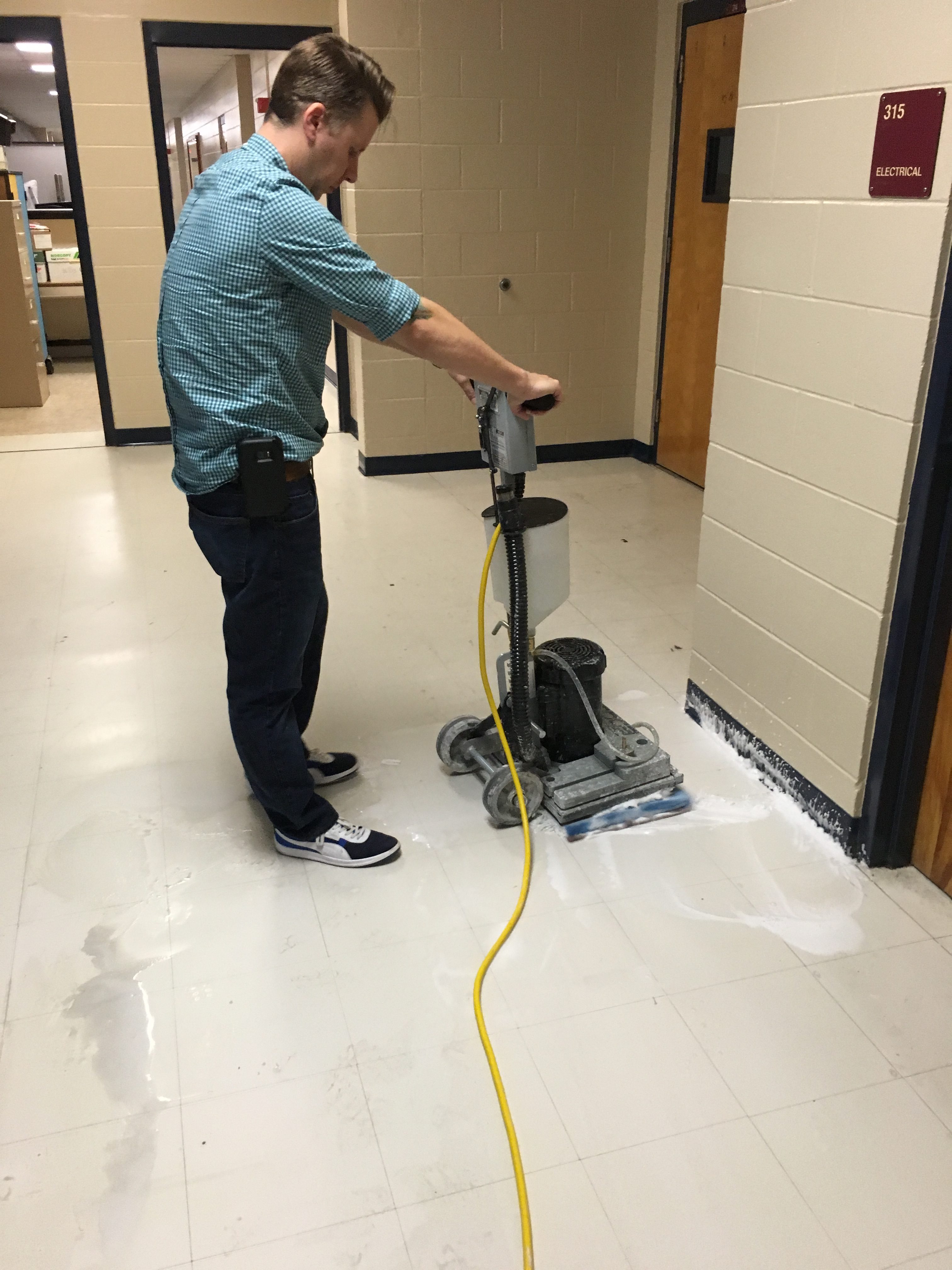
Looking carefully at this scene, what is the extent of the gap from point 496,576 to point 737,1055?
44.1 inches

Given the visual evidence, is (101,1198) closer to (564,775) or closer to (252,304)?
(564,775)

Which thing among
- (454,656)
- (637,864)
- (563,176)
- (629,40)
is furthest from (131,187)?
(637,864)

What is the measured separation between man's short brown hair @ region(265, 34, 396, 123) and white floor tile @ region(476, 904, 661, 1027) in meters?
1.64

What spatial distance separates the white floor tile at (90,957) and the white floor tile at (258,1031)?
4.4 inches

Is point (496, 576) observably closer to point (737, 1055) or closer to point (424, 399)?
point (737, 1055)

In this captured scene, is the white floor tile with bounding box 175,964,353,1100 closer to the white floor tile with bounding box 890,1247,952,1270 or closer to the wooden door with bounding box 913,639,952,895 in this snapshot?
the white floor tile with bounding box 890,1247,952,1270

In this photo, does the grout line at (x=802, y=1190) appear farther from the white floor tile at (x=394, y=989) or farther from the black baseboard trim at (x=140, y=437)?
the black baseboard trim at (x=140, y=437)

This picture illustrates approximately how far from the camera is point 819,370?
2.23 m

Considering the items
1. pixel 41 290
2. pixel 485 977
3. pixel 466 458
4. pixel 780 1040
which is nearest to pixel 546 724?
pixel 485 977

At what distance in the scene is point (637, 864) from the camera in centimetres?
229

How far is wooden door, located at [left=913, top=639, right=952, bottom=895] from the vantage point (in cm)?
215

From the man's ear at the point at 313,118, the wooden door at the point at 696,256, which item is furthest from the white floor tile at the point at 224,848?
the wooden door at the point at 696,256

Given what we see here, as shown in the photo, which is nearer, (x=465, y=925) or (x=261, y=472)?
(x=261, y=472)

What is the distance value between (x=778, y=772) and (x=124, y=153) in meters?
4.72
